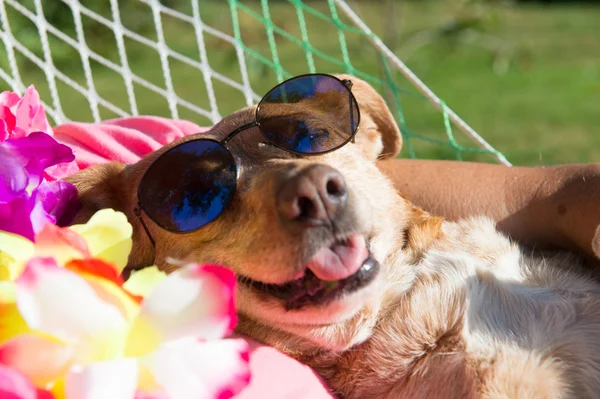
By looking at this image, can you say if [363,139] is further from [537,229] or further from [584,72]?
[584,72]

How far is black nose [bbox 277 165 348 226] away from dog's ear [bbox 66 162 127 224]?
26.9 inches

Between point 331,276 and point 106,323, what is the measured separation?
734mm

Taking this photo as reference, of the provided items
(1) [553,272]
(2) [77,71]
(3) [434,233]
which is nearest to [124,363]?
(3) [434,233]

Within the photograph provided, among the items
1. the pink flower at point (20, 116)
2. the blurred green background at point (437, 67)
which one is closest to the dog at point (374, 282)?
the pink flower at point (20, 116)

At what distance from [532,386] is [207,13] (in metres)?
15.1

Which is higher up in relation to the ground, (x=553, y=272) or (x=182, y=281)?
(x=182, y=281)

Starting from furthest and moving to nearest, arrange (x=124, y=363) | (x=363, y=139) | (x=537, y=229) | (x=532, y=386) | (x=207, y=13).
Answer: (x=207, y=13), (x=363, y=139), (x=537, y=229), (x=532, y=386), (x=124, y=363)

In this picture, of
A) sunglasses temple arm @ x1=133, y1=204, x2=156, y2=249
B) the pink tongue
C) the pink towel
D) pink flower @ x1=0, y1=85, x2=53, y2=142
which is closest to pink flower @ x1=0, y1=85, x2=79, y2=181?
pink flower @ x1=0, y1=85, x2=53, y2=142

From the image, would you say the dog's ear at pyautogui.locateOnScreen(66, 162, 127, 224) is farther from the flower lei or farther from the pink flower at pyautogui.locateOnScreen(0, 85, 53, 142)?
the flower lei

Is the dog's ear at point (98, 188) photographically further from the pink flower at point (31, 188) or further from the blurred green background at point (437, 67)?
the blurred green background at point (437, 67)

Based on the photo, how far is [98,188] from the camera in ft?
7.74

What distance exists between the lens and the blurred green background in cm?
748

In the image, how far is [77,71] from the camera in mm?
11773

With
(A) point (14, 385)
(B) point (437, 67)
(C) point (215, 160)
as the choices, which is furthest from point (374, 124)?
(B) point (437, 67)
